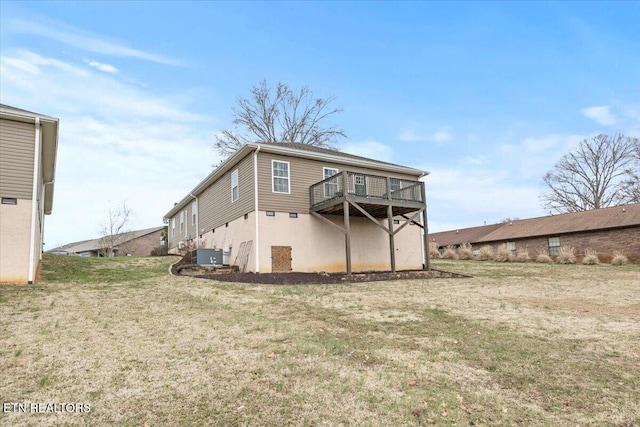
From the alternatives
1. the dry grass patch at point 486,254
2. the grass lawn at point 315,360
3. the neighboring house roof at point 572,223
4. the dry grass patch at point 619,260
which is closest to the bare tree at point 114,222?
the grass lawn at point 315,360

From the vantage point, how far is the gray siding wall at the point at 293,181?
15070mm

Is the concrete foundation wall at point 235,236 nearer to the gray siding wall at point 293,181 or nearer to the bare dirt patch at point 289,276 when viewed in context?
the bare dirt patch at point 289,276

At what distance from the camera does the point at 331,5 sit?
16422 millimetres

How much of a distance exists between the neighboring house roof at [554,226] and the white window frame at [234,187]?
21486 millimetres

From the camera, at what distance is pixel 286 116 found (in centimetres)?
3200

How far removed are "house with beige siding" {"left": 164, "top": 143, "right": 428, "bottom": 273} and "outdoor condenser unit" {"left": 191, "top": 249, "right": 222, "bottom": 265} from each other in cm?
51

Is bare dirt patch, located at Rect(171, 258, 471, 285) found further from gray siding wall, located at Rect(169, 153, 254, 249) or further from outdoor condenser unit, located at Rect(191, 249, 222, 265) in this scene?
gray siding wall, located at Rect(169, 153, 254, 249)

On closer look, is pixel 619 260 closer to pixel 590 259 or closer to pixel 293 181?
pixel 590 259

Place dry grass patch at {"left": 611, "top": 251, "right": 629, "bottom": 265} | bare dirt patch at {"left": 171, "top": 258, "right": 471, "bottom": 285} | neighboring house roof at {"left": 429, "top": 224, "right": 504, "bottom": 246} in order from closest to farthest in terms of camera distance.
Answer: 1. bare dirt patch at {"left": 171, "top": 258, "right": 471, "bottom": 285}
2. dry grass patch at {"left": 611, "top": 251, "right": 629, "bottom": 265}
3. neighboring house roof at {"left": 429, "top": 224, "right": 504, "bottom": 246}

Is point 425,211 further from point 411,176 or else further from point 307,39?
point 307,39

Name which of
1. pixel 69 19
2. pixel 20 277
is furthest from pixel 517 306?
pixel 69 19

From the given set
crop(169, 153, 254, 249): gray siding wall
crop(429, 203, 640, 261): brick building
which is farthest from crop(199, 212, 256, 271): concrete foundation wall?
crop(429, 203, 640, 261): brick building

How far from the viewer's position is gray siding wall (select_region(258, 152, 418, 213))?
15.1 m

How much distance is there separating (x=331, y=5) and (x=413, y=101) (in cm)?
623
